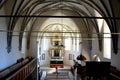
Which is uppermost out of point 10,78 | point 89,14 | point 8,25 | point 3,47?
point 89,14

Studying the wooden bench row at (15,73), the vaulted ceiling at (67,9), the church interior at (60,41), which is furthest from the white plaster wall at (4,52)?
the wooden bench row at (15,73)

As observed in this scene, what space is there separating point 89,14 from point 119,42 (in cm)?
734

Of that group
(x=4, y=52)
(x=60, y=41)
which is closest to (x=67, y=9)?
(x=60, y=41)

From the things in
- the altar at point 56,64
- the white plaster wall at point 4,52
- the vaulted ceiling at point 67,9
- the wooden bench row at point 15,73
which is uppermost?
the vaulted ceiling at point 67,9

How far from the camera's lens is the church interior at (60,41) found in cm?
1600

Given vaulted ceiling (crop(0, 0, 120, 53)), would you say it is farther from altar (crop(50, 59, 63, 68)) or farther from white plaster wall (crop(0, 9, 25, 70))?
altar (crop(50, 59, 63, 68))

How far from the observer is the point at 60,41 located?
130 ft

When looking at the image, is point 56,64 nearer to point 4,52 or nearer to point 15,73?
point 4,52

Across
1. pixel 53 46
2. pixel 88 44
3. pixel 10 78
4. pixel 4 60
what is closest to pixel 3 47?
pixel 4 60

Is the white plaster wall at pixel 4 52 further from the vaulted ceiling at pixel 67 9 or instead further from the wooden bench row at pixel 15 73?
the wooden bench row at pixel 15 73

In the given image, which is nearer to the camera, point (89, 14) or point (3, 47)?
point (3, 47)

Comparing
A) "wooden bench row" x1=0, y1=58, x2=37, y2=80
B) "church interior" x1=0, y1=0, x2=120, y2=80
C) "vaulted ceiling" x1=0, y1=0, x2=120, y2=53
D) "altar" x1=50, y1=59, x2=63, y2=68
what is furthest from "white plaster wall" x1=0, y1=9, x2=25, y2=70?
"altar" x1=50, y1=59, x2=63, y2=68

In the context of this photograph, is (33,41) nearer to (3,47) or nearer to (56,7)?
(56,7)

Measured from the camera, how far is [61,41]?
39.8 m
